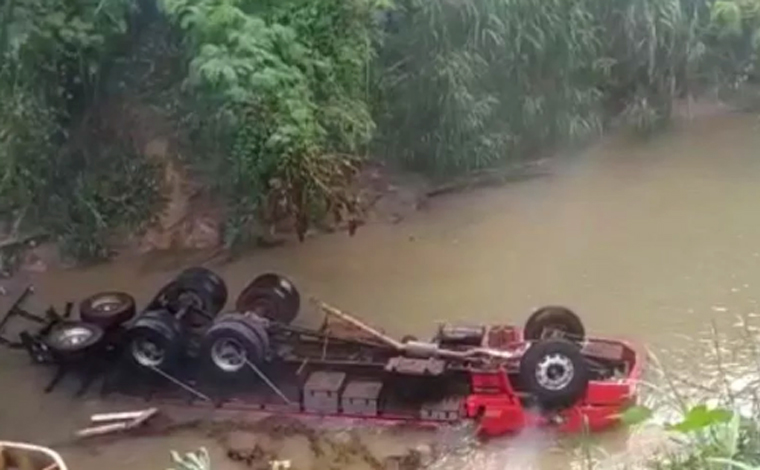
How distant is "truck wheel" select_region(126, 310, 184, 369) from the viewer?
676 cm

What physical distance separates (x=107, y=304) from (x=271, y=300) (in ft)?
3.23

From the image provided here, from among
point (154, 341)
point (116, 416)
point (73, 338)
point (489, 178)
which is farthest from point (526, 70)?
point (116, 416)

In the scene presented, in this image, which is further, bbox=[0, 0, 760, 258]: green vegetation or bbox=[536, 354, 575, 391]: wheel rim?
bbox=[0, 0, 760, 258]: green vegetation

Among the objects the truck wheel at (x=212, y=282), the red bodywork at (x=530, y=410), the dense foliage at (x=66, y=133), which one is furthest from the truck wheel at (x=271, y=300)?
the dense foliage at (x=66, y=133)

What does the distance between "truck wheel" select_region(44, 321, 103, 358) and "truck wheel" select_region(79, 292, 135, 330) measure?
49 millimetres

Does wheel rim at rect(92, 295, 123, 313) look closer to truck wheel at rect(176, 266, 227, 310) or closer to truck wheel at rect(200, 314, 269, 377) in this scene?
truck wheel at rect(176, 266, 227, 310)

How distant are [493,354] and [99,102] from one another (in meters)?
4.32

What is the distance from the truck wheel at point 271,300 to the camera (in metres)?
7.32

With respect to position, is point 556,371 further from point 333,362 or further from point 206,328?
point 206,328

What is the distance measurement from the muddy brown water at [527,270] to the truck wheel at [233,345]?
0.98ft

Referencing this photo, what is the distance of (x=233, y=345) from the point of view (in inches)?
263

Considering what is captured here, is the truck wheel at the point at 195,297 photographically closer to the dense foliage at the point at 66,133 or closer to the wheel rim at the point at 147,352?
the wheel rim at the point at 147,352

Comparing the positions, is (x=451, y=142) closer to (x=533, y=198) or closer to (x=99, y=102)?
(x=533, y=198)

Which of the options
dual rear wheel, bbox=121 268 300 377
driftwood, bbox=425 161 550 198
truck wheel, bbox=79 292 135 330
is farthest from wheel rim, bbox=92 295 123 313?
driftwood, bbox=425 161 550 198
